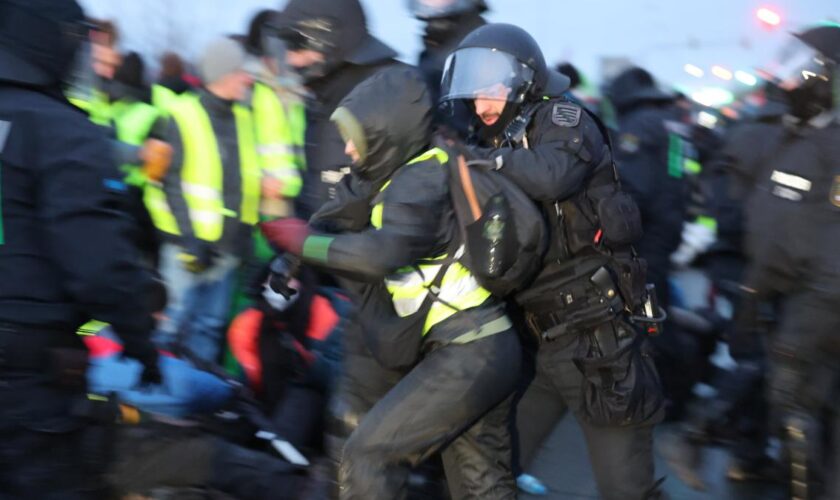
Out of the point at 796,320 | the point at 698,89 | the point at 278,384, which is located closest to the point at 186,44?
the point at 698,89

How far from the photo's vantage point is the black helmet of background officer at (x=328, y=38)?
16.8 feet

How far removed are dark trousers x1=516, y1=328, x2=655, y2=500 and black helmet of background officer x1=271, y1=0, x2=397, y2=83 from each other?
1449 millimetres

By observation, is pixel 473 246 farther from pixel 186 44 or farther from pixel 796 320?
pixel 186 44

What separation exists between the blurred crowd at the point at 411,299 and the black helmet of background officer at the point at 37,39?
17mm

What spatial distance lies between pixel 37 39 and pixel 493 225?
1466mm

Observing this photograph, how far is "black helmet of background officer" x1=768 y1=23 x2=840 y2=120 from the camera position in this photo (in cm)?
457

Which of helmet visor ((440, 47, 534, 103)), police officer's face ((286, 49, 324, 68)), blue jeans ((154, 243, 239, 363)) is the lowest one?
blue jeans ((154, 243, 239, 363))

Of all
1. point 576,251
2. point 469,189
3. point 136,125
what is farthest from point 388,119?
point 136,125

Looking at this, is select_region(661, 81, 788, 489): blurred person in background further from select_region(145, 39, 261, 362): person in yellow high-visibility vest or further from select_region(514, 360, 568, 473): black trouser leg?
select_region(145, 39, 261, 362): person in yellow high-visibility vest

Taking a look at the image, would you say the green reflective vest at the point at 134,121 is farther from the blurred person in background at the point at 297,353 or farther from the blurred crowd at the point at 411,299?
the blurred person in background at the point at 297,353

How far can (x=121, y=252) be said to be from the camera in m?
3.51

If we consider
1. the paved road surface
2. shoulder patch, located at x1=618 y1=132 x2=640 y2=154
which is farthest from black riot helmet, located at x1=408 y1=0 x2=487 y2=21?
the paved road surface

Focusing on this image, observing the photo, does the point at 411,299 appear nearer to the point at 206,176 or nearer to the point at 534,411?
the point at 534,411

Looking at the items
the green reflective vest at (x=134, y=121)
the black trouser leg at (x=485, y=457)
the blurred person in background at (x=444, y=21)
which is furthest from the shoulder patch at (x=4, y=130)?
the green reflective vest at (x=134, y=121)
